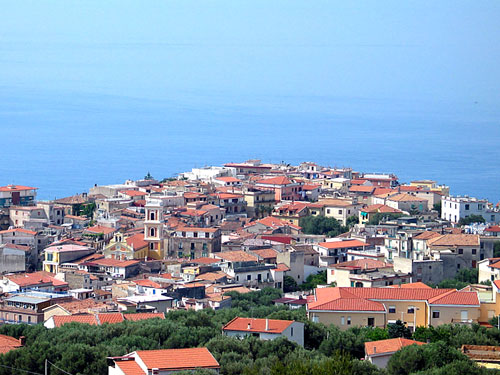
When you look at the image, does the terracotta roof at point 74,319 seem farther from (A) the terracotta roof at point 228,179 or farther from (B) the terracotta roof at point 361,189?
(A) the terracotta roof at point 228,179

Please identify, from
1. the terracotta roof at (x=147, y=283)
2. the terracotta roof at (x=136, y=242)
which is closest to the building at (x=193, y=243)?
the terracotta roof at (x=136, y=242)

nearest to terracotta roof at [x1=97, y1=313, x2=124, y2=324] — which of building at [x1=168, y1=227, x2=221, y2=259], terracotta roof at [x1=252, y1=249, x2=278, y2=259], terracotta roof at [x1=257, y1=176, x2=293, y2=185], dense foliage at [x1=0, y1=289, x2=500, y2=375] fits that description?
dense foliage at [x1=0, y1=289, x2=500, y2=375]

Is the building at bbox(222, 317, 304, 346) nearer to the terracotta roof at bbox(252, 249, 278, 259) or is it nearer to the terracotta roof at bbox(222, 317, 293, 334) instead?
the terracotta roof at bbox(222, 317, 293, 334)

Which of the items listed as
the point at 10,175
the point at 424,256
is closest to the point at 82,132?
the point at 10,175

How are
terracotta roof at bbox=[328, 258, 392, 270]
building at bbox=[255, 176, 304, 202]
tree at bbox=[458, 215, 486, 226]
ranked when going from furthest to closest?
building at bbox=[255, 176, 304, 202] → tree at bbox=[458, 215, 486, 226] → terracotta roof at bbox=[328, 258, 392, 270]

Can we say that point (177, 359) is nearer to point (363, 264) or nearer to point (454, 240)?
point (363, 264)
